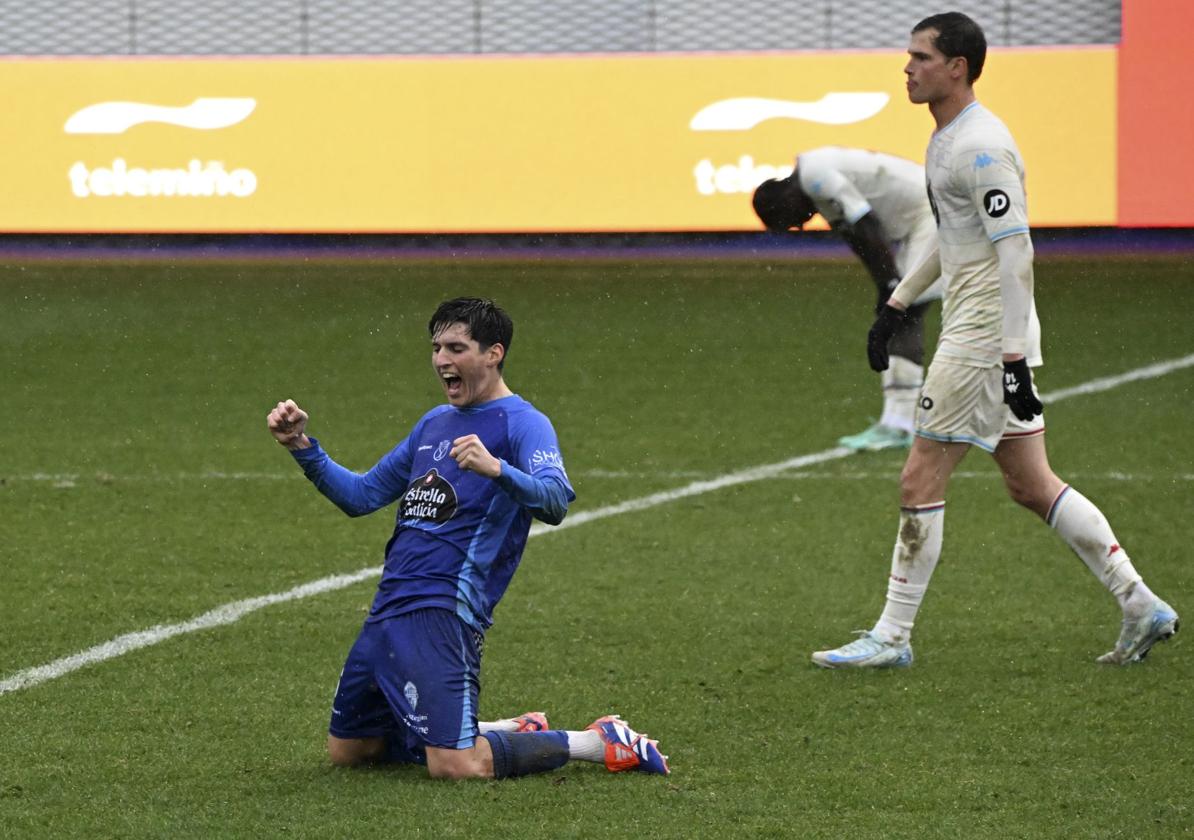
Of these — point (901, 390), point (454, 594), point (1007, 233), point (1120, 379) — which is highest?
point (1007, 233)

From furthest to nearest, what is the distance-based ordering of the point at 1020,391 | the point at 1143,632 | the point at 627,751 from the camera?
1. the point at 1143,632
2. the point at 1020,391
3. the point at 627,751

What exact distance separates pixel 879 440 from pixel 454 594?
5211mm

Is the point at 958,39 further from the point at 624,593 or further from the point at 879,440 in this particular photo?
the point at 879,440

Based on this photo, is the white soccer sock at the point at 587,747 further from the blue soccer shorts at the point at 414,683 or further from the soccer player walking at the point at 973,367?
the soccer player walking at the point at 973,367

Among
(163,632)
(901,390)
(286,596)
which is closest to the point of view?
(163,632)

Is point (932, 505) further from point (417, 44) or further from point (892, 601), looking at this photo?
point (417, 44)

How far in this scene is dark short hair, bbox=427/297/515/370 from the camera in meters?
4.66

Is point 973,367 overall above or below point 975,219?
below

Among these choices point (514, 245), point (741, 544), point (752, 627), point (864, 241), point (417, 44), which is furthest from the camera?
point (417, 44)

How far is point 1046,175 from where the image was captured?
1580 cm

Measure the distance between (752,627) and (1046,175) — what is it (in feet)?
34.0

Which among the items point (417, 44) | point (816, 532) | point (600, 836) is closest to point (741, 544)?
point (816, 532)

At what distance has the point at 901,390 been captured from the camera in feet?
31.5

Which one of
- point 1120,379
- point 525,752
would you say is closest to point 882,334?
point 525,752
